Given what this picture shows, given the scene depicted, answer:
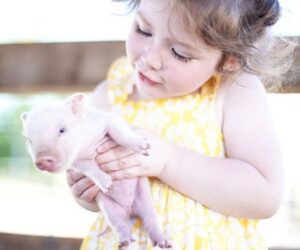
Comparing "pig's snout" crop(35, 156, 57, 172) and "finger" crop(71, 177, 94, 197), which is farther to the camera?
"finger" crop(71, 177, 94, 197)

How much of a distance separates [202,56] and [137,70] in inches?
3.3

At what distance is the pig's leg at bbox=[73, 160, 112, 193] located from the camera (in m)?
0.72

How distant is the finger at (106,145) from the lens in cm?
74

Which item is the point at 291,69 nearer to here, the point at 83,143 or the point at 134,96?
the point at 134,96

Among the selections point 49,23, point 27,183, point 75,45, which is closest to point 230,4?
point 75,45

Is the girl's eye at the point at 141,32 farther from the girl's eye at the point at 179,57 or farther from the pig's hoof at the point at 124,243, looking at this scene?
the pig's hoof at the point at 124,243

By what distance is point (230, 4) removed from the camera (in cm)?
75

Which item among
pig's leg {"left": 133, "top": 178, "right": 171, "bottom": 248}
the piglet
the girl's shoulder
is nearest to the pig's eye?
the piglet

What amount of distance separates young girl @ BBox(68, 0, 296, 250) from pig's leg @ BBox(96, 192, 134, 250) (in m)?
0.02

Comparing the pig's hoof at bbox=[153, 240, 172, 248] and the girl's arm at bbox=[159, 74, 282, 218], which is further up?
the girl's arm at bbox=[159, 74, 282, 218]

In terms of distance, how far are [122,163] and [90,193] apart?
0.06 metres

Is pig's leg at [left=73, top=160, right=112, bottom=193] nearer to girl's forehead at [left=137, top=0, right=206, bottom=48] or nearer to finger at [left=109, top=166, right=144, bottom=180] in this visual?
finger at [left=109, top=166, right=144, bottom=180]

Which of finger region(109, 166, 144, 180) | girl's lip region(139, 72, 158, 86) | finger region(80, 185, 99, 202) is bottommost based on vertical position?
finger region(80, 185, 99, 202)

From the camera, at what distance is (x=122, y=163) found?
0.75 m
